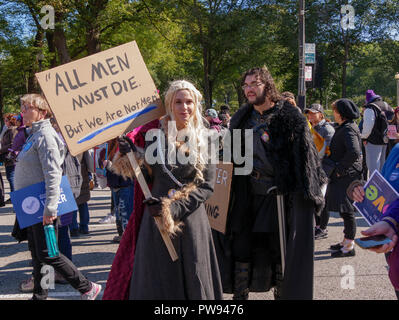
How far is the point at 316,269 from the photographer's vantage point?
15.5 feet

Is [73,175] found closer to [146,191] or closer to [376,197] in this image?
[146,191]

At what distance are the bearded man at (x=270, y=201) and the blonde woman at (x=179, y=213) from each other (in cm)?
52

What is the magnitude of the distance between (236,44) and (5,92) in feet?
60.3

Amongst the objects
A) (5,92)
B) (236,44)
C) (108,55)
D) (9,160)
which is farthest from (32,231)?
(5,92)

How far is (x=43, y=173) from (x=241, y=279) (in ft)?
6.12

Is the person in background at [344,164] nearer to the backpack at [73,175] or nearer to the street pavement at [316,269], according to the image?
the street pavement at [316,269]

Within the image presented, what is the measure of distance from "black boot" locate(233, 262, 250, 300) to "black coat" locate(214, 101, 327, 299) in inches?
10.8

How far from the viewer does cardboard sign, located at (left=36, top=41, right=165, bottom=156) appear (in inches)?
102

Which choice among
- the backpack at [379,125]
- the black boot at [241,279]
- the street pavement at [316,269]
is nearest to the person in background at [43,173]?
the street pavement at [316,269]

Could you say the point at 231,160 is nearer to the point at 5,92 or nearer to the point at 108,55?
the point at 108,55

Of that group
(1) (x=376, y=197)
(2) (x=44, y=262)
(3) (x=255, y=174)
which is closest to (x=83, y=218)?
(2) (x=44, y=262)

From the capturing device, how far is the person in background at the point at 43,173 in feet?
11.3

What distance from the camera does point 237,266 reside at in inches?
128

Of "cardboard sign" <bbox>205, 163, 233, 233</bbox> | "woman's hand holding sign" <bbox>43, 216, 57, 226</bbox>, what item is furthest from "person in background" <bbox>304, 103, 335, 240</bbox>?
"woman's hand holding sign" <bbox>43, 216, 57, 226</bbox>
